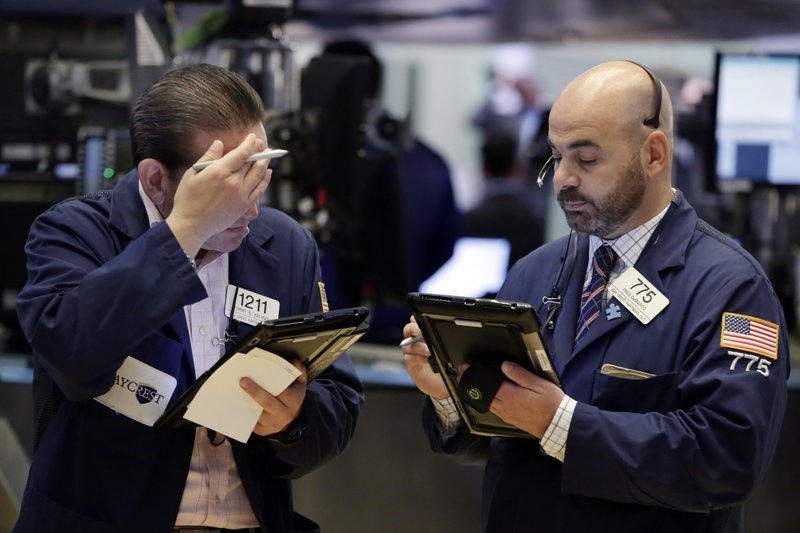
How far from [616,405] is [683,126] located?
3469 mm

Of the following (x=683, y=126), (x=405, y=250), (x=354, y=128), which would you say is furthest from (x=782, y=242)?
(x=354, y=128)

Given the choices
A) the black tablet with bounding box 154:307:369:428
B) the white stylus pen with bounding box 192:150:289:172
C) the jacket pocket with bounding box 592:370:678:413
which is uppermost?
the white stylus pen with bounding box 192:150:289:172

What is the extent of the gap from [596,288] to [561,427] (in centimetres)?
31

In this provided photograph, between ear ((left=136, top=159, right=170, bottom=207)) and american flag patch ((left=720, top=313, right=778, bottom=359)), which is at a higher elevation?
ear ((left=136, top=159, right=170, bottom=207))

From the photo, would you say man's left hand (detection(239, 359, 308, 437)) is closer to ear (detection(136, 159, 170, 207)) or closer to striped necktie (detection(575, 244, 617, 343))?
ear (detection(136, 159, 170, 207))

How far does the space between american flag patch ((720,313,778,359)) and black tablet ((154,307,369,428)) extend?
0.61m

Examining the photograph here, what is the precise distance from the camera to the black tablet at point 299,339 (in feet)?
6.22

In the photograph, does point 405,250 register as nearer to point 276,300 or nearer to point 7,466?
point 7,466

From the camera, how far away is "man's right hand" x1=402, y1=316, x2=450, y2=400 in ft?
7.33

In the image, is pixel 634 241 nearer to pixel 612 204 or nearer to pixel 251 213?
pixel 612 204

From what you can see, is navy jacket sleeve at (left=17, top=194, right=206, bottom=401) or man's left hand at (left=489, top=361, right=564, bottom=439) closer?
navy jacket sleeve at (left=17, top=194, right=206, bottom=401)

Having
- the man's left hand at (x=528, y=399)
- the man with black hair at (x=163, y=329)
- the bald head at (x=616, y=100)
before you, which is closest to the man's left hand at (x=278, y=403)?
the man with black hair at (x=163, y=329)

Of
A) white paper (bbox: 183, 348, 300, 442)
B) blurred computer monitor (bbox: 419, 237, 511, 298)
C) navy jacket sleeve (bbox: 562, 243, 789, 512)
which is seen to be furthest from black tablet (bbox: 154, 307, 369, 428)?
blurred computer monitor (bbox: 419, 237, 511, 298)

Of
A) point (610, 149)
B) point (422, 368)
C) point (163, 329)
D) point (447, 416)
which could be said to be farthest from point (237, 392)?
point (610, 149)
